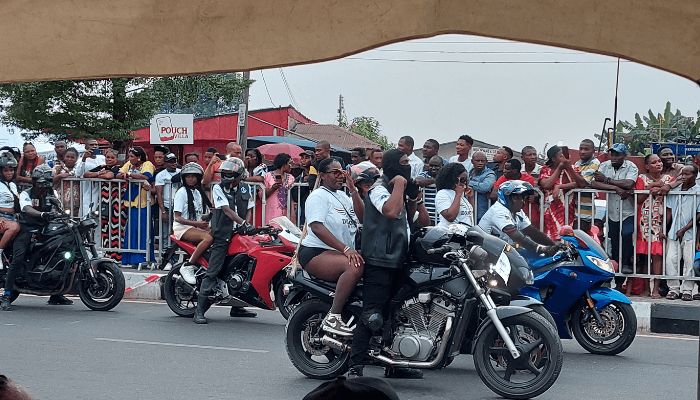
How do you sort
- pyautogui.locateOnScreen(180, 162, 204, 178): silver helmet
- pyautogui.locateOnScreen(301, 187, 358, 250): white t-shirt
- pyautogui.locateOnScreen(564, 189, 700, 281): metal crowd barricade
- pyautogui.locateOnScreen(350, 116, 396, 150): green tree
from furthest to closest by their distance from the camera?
pyautogui.locateOnScreen(350, 116, 396, 150): green tree → pyautogui.locateOnScreen(180, 162, 204, 178): silver helmet → pyautogui.locateOnScreen(564, 189, 700, 281): metal crowd barricade → pyautogui.locateOnScreen(301, 187, 358, 250): white t-shirt

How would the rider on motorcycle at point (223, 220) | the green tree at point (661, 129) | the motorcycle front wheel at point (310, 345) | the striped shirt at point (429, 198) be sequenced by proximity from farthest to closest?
the green tree at point (661, 129) < the striped shirt at point (429, 198) < the rider on motorcycle at point (223, 220) < the motorcycle front wheel at point (310, 345)

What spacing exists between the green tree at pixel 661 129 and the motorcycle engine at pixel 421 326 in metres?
19.9

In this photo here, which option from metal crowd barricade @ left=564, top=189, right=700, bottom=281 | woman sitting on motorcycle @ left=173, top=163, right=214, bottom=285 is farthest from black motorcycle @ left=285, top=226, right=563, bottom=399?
metal crowd barricade @ left=564, top=189, right=700, bottom=281

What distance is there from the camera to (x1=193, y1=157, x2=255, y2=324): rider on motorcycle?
10250 mm

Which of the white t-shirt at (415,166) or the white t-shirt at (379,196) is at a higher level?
the white t-shirt at (415,166)

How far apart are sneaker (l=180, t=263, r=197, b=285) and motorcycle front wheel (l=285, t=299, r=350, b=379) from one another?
123 inches

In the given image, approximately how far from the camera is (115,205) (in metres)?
13.7

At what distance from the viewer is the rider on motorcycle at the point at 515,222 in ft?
28.6

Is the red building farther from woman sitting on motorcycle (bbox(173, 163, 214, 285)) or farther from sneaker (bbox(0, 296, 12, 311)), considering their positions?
sneaker (bbox(0, 296, 12, 311))

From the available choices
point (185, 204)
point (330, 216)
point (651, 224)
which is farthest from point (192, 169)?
point (651, 224)

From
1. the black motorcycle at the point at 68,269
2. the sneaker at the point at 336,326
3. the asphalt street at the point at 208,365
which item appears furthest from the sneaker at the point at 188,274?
the sneaker at the point at 336,326

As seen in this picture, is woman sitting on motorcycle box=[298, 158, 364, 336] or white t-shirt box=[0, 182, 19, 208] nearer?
woman sitting on motorcycle box=[298, 158, 364, 336]

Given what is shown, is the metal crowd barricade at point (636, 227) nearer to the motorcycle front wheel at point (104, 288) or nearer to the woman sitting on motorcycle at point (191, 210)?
the woman sitting on motorcycle at point (191, 210)

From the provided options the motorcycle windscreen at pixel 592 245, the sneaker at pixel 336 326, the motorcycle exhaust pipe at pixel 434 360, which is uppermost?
the motorcycle windscreen at pixel 592 245
